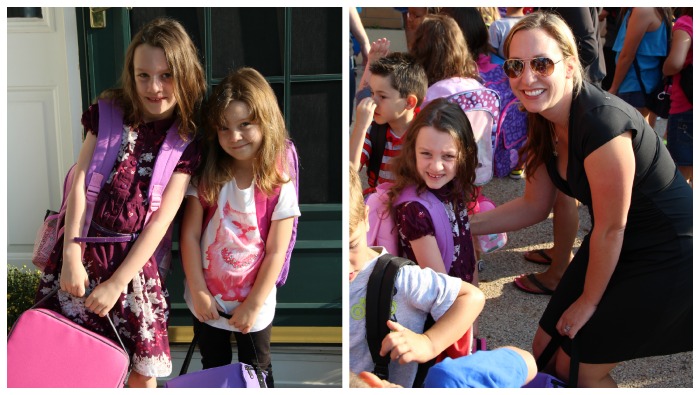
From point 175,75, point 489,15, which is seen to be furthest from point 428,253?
point 489,15

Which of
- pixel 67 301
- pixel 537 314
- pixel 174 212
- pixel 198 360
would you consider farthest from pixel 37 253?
pixel 537 314

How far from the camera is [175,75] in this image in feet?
8.32

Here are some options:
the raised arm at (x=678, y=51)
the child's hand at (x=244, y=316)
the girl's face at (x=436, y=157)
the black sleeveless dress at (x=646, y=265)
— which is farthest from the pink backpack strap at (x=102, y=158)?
the raised arm at (x=678, y=51)

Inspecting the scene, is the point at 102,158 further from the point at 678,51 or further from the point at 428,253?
the point at 678,51

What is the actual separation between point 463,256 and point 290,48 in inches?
45.6

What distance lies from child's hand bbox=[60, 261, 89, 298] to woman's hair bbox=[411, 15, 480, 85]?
1854 millimetres

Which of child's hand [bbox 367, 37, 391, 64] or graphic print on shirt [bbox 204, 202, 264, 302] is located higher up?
child's hand [bbox 367, 37, 391, 64]

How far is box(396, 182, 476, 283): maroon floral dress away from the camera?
264 centimetres

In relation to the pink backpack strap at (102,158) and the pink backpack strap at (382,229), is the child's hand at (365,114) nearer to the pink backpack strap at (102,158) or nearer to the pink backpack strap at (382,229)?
the pink backpack strap at (382,229)

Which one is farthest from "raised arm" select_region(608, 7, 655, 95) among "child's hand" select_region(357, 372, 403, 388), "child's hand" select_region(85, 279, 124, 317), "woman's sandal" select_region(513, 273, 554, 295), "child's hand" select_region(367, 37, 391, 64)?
"child's hand" select_region(85, 279, 124, 317)

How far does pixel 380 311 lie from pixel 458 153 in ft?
2.56

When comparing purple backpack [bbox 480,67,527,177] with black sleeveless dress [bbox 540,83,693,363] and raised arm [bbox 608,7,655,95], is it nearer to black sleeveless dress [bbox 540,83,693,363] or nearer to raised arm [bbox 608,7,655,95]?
raised arm [bbox 608,7,655,95]

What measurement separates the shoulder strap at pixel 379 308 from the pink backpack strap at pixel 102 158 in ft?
3.20

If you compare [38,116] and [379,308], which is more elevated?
[38,116]
